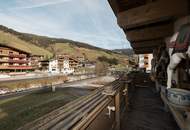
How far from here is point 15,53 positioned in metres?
65.8

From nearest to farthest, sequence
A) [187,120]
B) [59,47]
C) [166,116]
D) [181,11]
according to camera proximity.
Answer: [187,120]
[181,11]
[166,116]
[59,47]

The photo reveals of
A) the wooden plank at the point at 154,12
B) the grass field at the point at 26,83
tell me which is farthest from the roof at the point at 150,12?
the grass field at the point at 26,83

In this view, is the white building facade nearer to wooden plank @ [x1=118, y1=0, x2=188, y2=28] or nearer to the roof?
the roof

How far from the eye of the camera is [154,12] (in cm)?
390

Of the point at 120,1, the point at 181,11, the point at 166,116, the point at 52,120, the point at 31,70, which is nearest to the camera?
the point at 52,120

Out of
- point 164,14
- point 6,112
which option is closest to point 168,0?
point 164,14

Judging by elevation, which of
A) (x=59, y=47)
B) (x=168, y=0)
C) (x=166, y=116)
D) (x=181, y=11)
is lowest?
(x=166, y=116)

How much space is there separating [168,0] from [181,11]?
310 mm

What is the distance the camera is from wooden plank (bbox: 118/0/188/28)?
348 cm

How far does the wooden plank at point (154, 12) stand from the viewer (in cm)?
348

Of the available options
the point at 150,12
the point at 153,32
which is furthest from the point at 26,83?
the point at 150,12

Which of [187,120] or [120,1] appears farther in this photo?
[120,1]

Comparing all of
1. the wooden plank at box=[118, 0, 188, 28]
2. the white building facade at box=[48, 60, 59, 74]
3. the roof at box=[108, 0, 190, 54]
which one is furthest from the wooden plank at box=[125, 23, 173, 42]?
the white building facade at box=[48, 60, 59, 74]

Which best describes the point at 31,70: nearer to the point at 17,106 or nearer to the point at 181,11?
the point at 17,106
